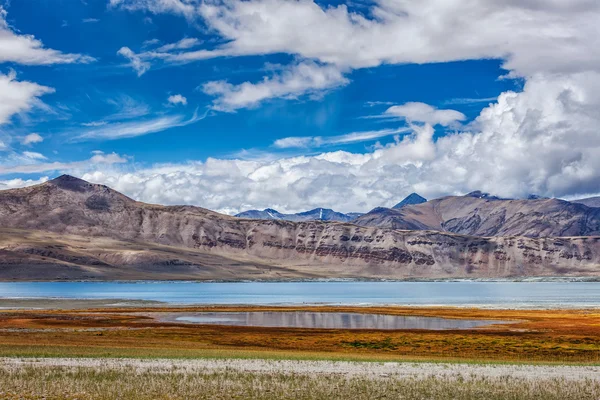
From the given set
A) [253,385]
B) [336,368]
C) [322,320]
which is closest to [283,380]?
[253,385]

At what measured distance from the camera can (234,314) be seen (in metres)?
98.9

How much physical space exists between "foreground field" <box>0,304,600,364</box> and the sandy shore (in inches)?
131

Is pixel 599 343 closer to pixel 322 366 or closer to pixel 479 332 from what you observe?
pixel 479 332

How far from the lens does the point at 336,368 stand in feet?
118

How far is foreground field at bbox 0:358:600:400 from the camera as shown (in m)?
27.8

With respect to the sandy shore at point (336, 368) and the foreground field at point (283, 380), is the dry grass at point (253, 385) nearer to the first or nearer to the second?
the foreground field at point (283, 380)

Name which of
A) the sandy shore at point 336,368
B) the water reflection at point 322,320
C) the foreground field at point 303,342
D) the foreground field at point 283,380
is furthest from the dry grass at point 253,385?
the water reflection at point 322,320

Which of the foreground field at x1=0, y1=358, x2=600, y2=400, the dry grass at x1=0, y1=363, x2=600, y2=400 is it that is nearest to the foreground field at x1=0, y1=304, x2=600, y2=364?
the foreground field at x1=0, y1=358, x2=600, y2=400

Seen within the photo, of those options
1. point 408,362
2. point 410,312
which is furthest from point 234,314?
point 408,362

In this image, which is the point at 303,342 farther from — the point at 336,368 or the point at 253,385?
the point at 253,385

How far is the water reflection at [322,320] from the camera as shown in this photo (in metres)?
78.5

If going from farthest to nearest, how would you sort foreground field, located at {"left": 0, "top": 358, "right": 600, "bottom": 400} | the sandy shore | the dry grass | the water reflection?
1. the water reflection
2. the sandy shore
3. foreground field, located at {"left": 0, "top": 358, "right": 600, "bottom": 400}
4. the dry grass

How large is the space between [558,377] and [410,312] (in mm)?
70257

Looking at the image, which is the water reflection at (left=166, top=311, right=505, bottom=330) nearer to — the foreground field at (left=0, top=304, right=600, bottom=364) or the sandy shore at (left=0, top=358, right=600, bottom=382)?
the foreground field at (left=0, top=304, right=600, bottom=364)
